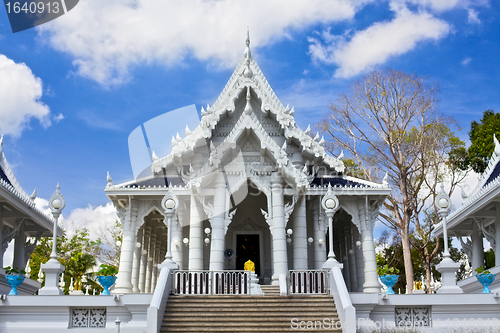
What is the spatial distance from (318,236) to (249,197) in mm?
3580

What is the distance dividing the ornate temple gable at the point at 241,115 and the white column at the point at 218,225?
2644 mm

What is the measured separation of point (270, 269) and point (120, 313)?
27.3ft

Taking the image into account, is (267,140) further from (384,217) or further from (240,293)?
(384,217)

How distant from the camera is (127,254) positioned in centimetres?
1911

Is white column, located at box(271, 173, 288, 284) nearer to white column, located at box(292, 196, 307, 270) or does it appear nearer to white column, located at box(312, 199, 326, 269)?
white column, located at box(292, 196, 307, 270)

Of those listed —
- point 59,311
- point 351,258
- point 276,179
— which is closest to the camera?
point 59,311

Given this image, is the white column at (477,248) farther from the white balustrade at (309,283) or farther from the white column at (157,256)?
the white column at (157,256)

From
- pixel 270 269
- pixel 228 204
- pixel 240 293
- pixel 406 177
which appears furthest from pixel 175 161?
pixel 406 177

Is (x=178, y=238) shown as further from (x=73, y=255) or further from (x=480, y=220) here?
(x=73, y=255)

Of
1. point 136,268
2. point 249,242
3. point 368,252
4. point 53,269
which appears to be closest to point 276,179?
point 249,242

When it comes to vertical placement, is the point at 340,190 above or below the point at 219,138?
below

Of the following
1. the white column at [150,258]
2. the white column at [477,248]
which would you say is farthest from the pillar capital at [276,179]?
the white column at [477,248]

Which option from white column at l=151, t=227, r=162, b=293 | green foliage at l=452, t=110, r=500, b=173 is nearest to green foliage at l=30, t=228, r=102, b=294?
white column at l=151, t=227, r=162, b=293

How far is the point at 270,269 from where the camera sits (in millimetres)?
19859
